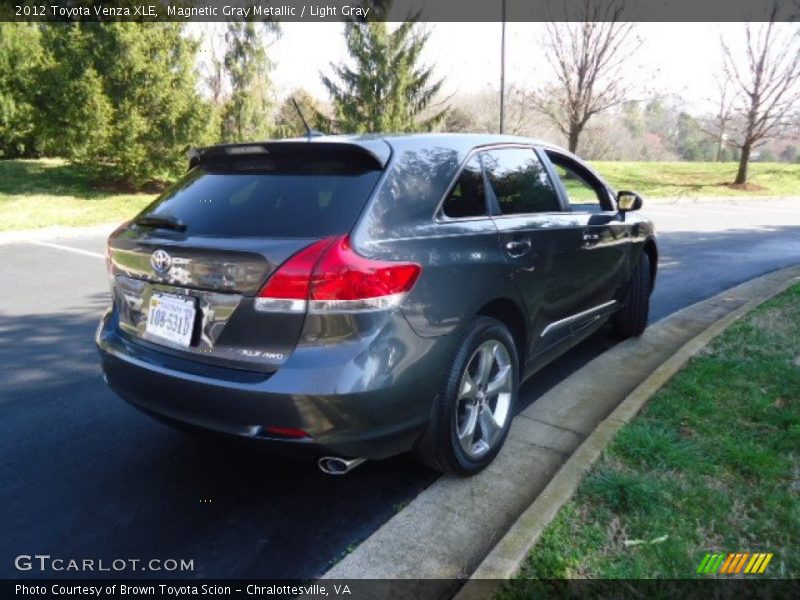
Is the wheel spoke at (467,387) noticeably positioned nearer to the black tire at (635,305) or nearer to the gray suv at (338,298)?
the gray suv at (338,298)

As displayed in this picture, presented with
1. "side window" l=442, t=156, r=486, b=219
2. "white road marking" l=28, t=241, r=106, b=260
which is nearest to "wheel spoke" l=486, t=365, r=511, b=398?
"side window" l=442, t=156, r=486, b=219

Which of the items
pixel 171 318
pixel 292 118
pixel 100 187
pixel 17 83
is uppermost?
pixel 17 83

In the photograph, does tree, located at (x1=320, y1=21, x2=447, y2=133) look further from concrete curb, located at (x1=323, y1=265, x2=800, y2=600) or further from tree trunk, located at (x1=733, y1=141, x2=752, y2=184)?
concrete curb, located at (x1=323, y1=265, x2=800, y2=600)

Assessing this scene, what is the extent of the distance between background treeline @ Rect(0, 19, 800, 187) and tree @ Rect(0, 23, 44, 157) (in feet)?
0.15

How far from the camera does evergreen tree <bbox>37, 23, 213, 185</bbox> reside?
1513 cm

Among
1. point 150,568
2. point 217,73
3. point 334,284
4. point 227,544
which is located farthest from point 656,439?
point 217,73

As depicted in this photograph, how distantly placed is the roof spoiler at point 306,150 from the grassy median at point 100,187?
11.0 m

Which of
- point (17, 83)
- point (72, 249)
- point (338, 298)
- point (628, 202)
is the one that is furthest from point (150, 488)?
point (17, 83)

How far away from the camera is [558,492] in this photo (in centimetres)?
248

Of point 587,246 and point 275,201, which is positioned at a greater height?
point 275,201

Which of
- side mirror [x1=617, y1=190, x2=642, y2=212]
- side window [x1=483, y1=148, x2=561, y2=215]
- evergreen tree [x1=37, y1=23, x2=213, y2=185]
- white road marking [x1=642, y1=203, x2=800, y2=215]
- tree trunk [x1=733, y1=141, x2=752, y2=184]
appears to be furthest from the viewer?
tree trunk [x1=733, y1=141, x2=752, y2=184]

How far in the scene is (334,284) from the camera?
81.7 inches

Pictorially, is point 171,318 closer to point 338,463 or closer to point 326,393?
point 326,393

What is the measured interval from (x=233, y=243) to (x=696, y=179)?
1200 inches
